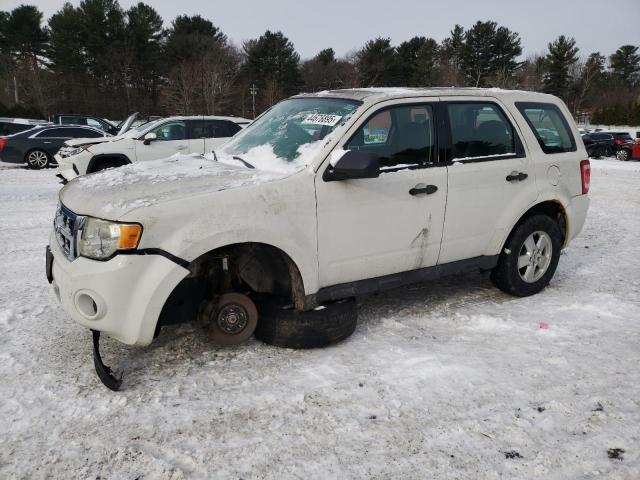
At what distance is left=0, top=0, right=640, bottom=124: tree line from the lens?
149ft

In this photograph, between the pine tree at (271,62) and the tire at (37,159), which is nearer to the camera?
the tire at (37,159)

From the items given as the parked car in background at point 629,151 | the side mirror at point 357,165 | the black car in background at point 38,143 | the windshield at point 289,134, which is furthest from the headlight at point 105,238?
the parked car in background at point 629,151

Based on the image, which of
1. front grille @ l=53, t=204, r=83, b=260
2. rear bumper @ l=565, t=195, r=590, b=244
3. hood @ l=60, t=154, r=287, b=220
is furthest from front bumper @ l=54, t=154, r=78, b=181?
rear bumper @ l=565, t=195, r=590, b=244

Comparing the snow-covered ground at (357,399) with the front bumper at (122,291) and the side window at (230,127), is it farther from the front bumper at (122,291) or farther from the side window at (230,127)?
the side window at (230,127)

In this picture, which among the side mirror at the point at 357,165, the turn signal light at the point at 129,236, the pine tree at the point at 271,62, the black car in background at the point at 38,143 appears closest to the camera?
the turn signal light at the point at 129,236

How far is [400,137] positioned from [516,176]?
3.94ft

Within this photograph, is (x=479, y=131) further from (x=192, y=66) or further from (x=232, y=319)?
(x=192, y=66)

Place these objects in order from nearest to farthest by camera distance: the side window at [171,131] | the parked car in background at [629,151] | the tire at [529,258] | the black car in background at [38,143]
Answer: the tire at [529,258] < the side window at [171,131] < the black car in background at [38,143] < the parked car in background at [629,151]

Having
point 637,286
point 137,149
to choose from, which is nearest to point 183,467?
point 637,286

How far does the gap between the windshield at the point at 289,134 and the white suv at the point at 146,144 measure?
23.7 ft

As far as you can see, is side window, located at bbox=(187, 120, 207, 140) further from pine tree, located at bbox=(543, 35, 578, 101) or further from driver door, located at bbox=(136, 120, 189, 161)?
pine tree, located at bbox=(543, 35, 578, 101)

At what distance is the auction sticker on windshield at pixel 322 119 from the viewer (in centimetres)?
369

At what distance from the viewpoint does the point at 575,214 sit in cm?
489

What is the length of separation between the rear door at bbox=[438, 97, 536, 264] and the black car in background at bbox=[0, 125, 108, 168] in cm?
1476
